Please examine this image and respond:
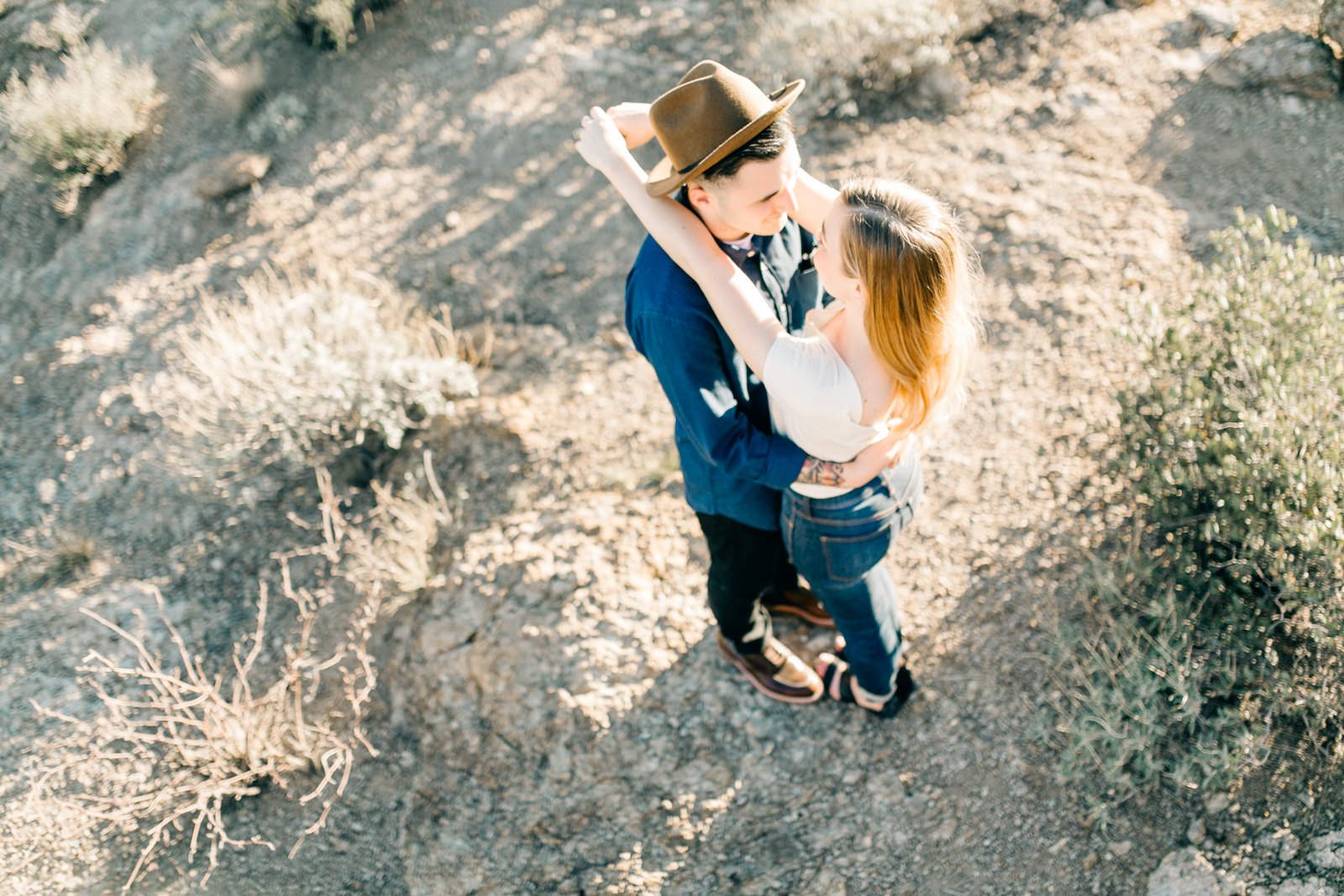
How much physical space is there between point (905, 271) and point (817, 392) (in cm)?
31

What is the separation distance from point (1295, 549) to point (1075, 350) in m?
1.32

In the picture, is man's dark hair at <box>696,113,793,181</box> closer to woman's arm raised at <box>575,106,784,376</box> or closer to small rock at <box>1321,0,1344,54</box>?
woman's arm raised at <box>575,106,784,376</box>

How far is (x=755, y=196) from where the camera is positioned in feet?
6.73

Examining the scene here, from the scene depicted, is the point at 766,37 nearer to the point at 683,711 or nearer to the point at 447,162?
the point at 447,162

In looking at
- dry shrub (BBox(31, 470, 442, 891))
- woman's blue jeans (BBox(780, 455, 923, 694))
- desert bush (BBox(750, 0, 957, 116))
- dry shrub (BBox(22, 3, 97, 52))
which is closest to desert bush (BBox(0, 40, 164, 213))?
dry shrub (BBox(22, 3, 97, 52))

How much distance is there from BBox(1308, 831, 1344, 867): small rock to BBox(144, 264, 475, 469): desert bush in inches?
134

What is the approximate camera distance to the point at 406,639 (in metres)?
3.51

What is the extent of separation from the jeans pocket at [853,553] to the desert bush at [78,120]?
5560 millimetres

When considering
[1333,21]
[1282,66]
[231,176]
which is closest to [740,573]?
[1282,66]

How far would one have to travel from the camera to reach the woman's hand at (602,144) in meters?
2.20

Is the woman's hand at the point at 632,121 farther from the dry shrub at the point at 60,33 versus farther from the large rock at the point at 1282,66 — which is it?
the dry shrub at the point at 60,33

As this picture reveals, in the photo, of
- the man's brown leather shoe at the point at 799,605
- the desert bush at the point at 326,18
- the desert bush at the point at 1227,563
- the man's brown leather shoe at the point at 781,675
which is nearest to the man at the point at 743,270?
the man's brown leather shoe at the point at 781,675

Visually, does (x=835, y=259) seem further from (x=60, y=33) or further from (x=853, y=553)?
(x=60, y=33)

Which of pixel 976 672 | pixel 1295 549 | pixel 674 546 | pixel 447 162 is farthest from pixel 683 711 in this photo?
pixel 447 162
